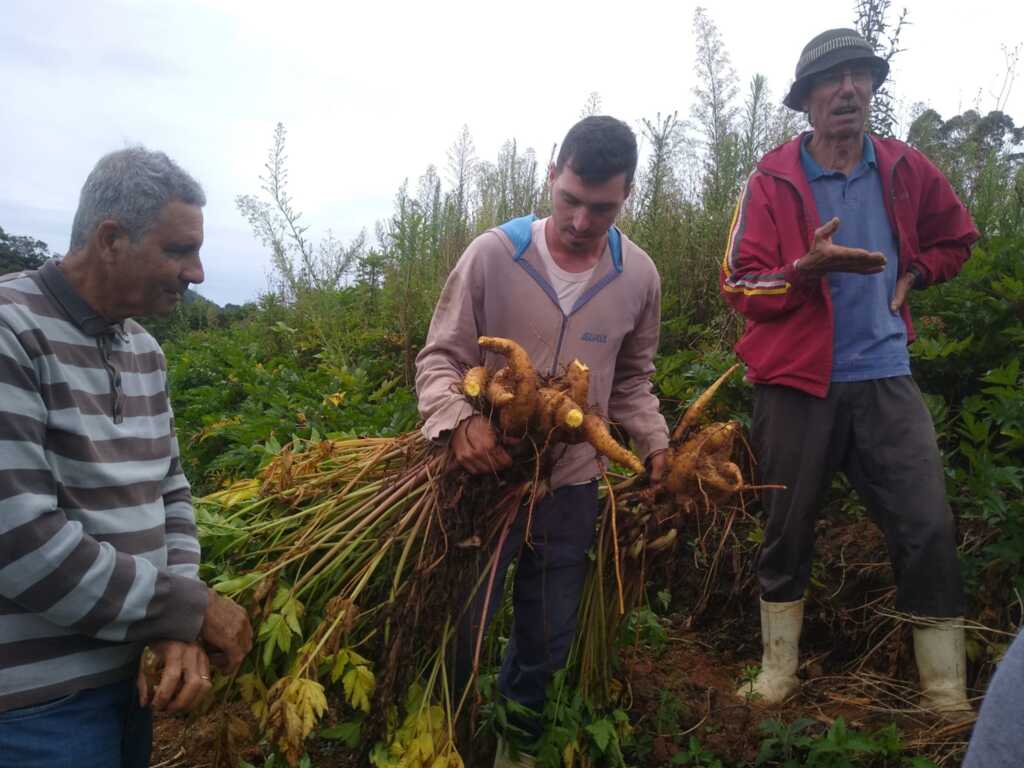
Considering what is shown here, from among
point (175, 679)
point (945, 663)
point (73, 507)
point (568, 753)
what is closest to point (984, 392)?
point (945, 663)

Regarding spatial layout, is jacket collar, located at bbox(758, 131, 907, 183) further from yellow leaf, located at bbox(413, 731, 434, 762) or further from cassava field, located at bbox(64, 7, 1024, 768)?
yellow leaf, located at bbox(413, 731, 434, 762)

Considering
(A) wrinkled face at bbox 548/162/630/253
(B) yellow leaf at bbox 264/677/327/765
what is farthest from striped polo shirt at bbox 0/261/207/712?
(A) wrinkled face at bbox 548/162/630/253

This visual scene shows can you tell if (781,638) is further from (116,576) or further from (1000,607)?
(116,576)

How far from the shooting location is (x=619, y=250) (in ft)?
7.84

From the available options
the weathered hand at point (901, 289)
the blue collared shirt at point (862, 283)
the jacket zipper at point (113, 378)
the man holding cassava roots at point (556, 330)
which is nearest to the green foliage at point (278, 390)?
the man holding cassava roots at point (556, 330)

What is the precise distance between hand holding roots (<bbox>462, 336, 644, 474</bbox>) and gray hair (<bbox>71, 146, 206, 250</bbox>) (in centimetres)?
81

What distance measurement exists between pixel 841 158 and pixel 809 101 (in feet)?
0.82

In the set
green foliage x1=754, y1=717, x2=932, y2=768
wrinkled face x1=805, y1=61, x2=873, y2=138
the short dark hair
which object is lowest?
green foliage x1=754, y1=717, x2=932, y2=768

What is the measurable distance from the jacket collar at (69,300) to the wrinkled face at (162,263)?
6cm

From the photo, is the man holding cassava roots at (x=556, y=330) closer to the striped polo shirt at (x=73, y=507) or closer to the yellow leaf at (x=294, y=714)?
the yellow leaf at (x=294, y=714)

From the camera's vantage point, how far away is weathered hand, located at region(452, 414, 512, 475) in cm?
201

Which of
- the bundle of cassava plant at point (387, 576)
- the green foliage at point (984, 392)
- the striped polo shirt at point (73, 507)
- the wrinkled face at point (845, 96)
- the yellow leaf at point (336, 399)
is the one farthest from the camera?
the yellow leaf at point (336, 399)

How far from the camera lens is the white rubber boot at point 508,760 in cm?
241

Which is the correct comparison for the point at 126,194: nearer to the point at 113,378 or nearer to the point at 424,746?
the point at 113,378
